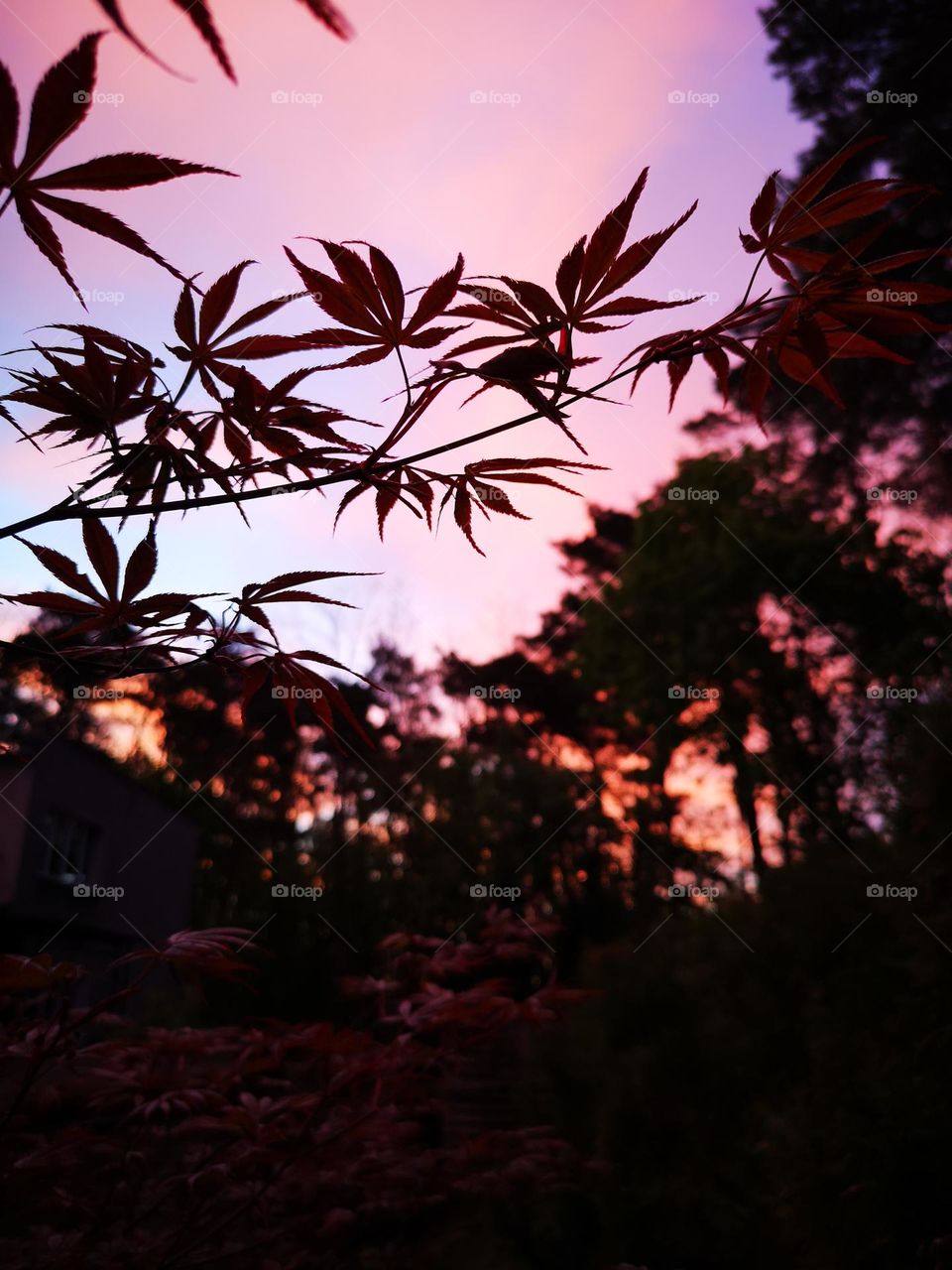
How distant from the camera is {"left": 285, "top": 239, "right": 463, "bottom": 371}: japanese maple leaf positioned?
35.9 inches

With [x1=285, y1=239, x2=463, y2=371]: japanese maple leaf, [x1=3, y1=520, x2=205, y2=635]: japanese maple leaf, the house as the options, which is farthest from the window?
[x1=285, y1=239, x2=463, y2=371]: japanese maple leaf

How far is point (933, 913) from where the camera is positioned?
3422 mm

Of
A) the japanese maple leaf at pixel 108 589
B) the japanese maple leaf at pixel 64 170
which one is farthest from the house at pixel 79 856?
the japanese maple leaf at pixel 64 170

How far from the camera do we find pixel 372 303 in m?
0.94

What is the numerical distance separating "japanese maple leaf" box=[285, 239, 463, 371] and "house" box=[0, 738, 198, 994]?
32.1 ft

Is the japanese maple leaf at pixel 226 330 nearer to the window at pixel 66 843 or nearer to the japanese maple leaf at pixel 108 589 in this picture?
the japanese maple leaf at pixel 108 589

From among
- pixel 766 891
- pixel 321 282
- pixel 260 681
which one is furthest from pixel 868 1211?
pixel 321 282

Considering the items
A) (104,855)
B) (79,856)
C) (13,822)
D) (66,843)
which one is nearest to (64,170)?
(13,822)

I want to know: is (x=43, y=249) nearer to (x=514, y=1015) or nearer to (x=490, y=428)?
(x=490, y=428)

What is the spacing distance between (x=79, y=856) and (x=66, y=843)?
23.2 inches

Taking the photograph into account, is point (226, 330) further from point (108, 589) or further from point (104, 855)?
point (104, 855)

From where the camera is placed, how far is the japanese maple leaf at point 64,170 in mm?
675

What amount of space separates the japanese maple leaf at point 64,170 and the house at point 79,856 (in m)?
9.89

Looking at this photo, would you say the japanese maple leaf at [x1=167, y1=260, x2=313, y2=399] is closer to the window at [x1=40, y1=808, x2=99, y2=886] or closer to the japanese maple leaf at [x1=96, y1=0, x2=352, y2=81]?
the japanese maple leaf at [x1=96, y1=0, x2=352, y2=81]
